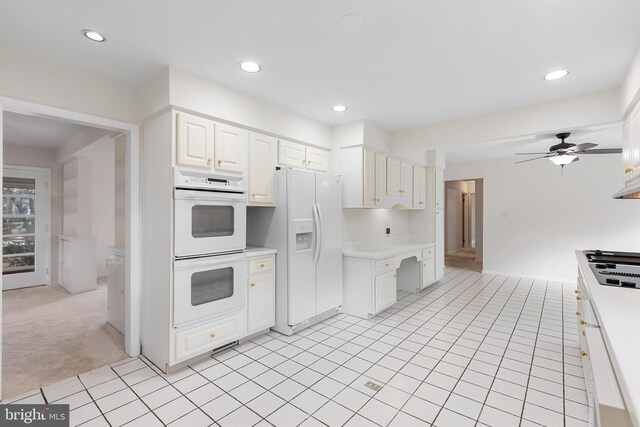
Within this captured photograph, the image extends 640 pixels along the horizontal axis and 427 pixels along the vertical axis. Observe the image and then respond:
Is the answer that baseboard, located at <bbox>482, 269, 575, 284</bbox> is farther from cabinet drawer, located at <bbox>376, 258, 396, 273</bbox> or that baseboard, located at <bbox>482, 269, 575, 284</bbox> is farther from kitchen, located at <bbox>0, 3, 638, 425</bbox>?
cabinet drawer, located at <bbox>376, 258, 396, 273</bbox>

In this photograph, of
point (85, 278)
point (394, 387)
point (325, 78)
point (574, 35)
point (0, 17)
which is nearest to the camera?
point (0, 17)

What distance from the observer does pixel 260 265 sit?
125 inches

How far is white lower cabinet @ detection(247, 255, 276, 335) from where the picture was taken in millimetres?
3066

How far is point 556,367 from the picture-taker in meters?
2.56

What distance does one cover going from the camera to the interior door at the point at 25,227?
5.27 m

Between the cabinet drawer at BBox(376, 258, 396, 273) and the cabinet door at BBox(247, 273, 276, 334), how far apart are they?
4.49 feet

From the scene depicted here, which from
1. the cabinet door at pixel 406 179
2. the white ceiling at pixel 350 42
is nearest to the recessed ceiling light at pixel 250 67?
the white ceiling at pixel 350 42

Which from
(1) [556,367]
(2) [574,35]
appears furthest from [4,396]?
(2) [574,35]

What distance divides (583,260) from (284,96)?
3445 mm

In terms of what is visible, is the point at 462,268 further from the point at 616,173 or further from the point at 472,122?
the point at 472,122

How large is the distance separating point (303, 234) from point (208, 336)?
142 centimetres

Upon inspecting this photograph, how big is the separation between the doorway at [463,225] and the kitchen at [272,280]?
3.85 m

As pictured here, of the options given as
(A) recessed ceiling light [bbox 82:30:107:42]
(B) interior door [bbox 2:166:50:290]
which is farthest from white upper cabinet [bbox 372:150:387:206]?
(B) interior door [bbox 2:166:50:290]

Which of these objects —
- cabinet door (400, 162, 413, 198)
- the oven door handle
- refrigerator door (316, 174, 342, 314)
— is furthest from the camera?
cabinet door (400, 162, 413, 198)
